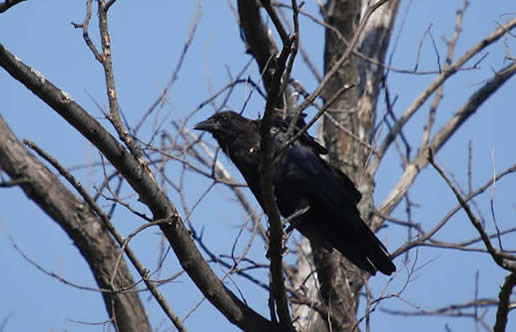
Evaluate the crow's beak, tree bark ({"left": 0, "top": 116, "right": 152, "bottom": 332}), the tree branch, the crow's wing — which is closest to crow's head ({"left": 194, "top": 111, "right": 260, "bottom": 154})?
the crow's beak

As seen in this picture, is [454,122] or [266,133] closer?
[266,133]

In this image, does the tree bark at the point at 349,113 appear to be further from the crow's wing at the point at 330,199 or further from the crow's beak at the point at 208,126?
the crow's beak at the point at 208,126

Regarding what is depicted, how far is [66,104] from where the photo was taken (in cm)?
311

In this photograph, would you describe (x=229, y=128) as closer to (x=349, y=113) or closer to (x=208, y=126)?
(x=208, y=126)

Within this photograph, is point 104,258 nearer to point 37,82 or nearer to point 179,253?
point 179,253

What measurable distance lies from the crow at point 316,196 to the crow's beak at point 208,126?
18cm

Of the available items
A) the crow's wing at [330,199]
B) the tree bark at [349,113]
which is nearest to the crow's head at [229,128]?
the crow's wing at [330,199]

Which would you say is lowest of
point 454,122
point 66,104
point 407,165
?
point 66,104

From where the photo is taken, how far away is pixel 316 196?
5.02 m

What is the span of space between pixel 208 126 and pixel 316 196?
0.94 metres

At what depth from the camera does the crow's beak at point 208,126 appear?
5.30 metres

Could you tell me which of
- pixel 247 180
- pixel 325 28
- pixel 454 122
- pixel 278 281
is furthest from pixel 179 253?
pixel 454 122

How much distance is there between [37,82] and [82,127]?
26cm

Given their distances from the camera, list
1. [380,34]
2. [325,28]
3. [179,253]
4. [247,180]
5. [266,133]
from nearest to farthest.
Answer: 1. [266,133]
2. [179,253]
3. [247,180]
4. [325,28]
5. [380,34]
